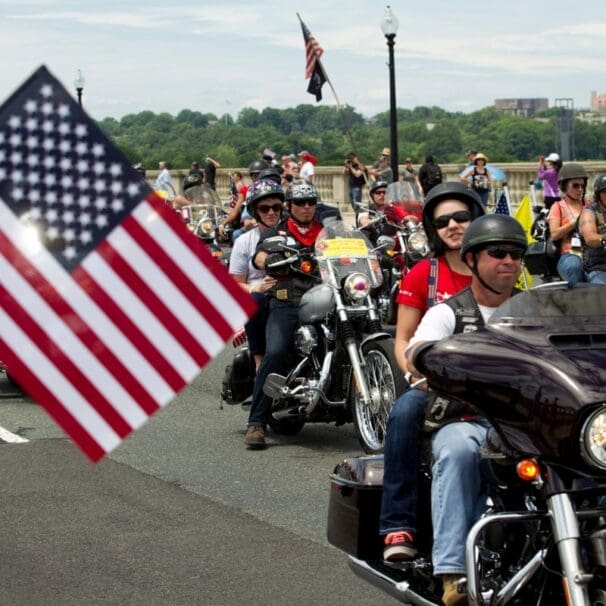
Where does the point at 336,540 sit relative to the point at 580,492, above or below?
below

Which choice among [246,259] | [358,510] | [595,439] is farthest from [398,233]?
[595,439]

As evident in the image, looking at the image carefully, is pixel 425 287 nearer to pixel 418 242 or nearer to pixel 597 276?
pixel 597 276

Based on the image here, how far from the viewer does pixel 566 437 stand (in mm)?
4418

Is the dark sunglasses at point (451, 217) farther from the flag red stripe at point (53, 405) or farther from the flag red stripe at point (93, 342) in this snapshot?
the flag red stripe at point (53, 405)

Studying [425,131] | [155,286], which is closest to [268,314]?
[155,286]

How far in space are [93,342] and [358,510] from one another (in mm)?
2100

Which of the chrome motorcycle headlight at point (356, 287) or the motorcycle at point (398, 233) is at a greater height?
the chrome motorcycle headlight at point (356, 287)

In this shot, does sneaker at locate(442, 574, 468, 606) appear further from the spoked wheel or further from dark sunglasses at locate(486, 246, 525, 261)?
the spoked wheel

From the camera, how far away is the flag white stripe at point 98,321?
3.71 meters

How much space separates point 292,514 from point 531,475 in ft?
12.1

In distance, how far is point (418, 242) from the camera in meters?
16.5

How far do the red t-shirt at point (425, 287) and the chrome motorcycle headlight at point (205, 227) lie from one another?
17.1m

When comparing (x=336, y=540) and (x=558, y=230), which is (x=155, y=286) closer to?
(x=336, y=540)

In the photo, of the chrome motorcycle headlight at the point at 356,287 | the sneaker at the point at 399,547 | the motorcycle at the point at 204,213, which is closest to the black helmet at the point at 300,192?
the chrome motorcycle headlight at the point at 356,287
